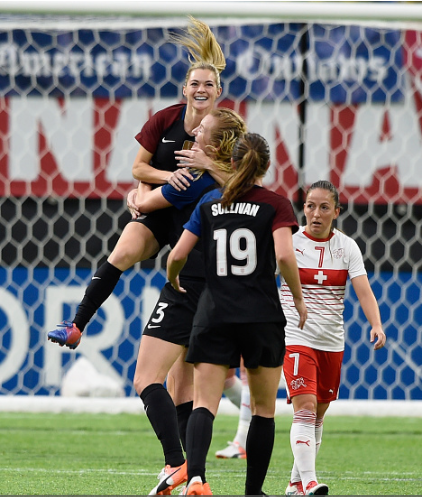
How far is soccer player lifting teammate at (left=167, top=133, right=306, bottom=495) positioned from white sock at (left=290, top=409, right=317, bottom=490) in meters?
0.61

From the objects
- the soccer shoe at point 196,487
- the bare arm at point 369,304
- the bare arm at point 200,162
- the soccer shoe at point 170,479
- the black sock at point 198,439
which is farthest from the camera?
the bare arm at point 369,304

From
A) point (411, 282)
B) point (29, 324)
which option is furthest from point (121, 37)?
point (411, 282)

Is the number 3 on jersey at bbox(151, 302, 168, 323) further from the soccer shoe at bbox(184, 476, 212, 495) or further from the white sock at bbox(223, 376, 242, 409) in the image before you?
the white sock at bbox(223, 376, 242, 409)

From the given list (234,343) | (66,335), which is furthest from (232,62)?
(234,343)

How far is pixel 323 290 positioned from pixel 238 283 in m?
0.93

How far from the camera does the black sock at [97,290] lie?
419 cm

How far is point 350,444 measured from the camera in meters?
5.88

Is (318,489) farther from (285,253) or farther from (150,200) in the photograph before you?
(150,200)

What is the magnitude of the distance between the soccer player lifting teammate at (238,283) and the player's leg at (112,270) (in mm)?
644

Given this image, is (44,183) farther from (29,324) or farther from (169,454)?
(169,454)

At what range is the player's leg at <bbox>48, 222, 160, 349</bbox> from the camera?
13.5 ft

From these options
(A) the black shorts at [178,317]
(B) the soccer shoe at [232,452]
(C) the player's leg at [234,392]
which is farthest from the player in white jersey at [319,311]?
(C) the player's leg at [234,392]

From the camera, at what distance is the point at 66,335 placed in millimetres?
4086

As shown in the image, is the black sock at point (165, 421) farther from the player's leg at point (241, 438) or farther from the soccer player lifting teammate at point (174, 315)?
the player's leg at point (241, 438)
